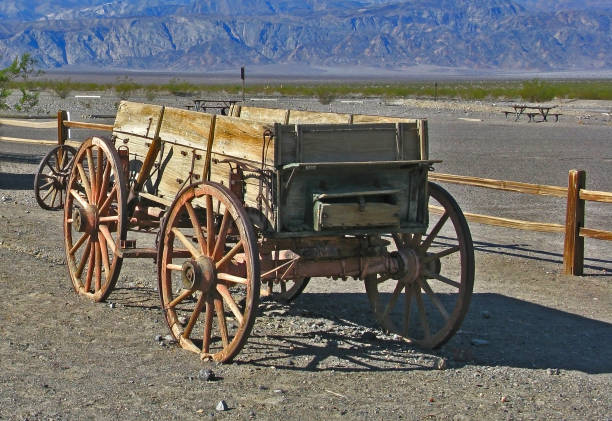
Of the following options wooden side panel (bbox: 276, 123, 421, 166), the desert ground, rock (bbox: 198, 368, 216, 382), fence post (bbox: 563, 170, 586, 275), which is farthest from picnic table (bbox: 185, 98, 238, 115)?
rock (bbox: 198, 368, 216, 382)

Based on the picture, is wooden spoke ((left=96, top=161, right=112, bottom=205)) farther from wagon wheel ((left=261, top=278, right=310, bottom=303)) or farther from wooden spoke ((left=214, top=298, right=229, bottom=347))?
wooden spoke ((left=214, top=298, right=229, bottom=347))

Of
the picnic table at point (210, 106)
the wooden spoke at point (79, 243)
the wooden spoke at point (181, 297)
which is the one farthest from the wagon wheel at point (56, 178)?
the wooden spoke at point (181, 297)

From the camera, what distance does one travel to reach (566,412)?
236 inches

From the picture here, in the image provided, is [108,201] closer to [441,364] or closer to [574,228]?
[441,364]

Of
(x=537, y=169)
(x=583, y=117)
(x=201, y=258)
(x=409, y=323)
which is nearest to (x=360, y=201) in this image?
(x=201, y=258)

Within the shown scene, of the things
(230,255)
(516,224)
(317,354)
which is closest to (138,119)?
(230,255)

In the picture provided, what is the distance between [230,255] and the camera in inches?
256

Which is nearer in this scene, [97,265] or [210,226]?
[210,226]

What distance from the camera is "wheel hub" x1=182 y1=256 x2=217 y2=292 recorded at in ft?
21.7

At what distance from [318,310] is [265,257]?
68.9 inches

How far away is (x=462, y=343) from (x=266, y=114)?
2599mm

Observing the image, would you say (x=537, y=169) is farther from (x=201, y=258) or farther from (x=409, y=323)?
(x=201, y=258)

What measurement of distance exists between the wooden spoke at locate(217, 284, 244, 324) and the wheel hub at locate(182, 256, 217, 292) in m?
0.07

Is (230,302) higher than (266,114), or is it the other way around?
(266,114)
